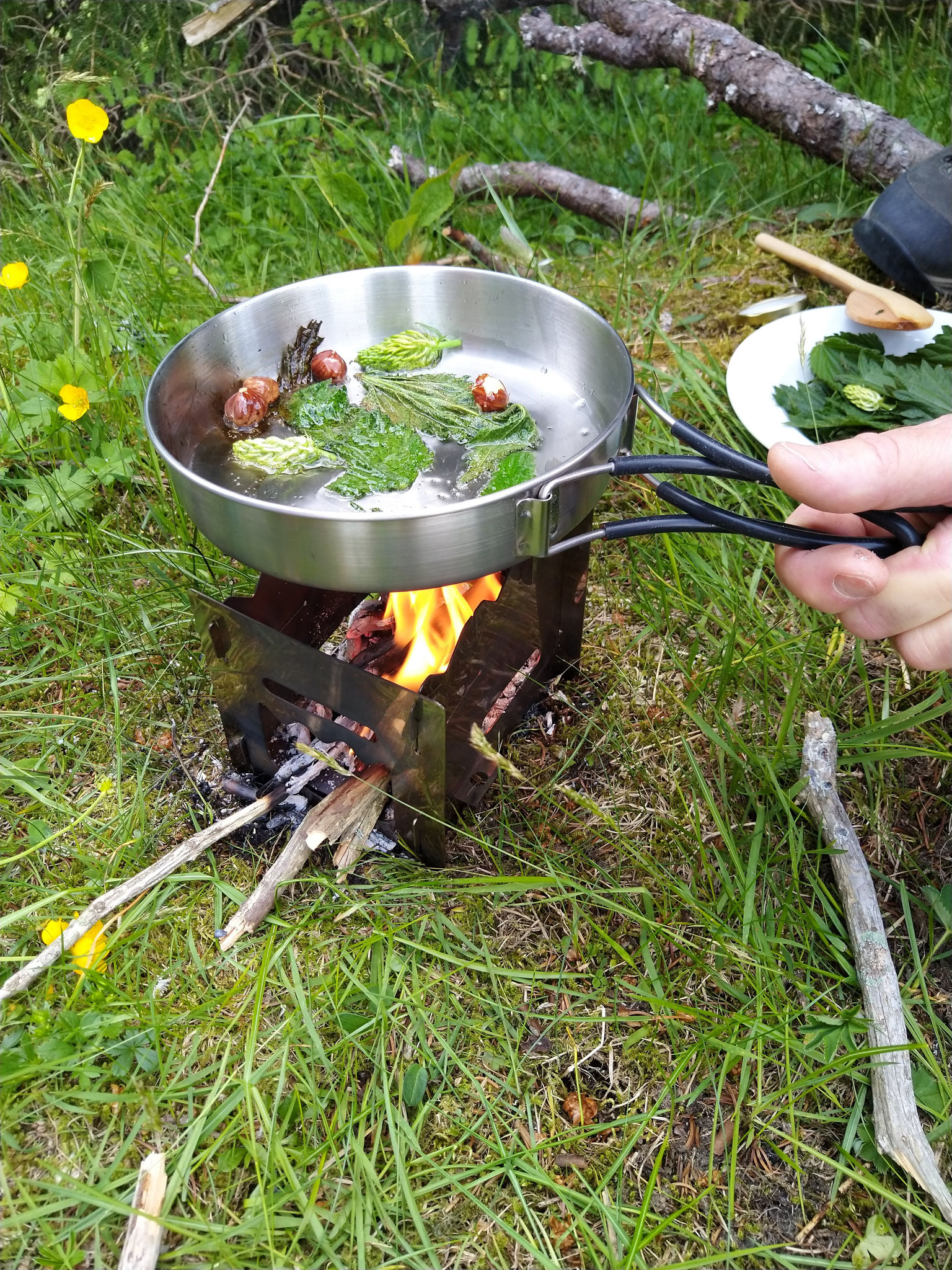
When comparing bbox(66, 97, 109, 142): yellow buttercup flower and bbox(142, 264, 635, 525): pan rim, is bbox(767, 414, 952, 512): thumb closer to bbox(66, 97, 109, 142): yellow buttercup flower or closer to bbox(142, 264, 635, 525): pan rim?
bbox(142, 264, 635, 525): pan rim

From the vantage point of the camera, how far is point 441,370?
7.30 feet

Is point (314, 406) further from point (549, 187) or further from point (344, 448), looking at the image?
point (549, 187)

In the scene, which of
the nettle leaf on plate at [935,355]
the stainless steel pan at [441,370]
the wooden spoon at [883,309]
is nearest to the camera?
the stainless steel pan at [441,370]

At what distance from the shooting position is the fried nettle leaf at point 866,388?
9.08 ft

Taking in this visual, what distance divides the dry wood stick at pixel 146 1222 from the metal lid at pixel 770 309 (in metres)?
3.33

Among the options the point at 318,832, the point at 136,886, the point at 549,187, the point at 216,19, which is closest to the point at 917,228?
the point at 549,187

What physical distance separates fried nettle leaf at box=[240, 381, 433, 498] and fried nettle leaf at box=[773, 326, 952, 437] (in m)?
1.49

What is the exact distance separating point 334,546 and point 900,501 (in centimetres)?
94

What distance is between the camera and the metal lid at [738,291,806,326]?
3.53 metres

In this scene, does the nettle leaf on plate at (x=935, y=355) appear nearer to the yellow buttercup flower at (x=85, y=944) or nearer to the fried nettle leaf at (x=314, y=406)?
the fried nettle leaf at (x=314, y=406)

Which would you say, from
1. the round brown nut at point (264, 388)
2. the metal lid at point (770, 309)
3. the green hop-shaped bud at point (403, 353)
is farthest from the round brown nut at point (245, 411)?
the metal lid at point (770, 309)

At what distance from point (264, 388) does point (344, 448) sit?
272 millimetres

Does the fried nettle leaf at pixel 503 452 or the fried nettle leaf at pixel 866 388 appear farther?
the fried nettle leaf at pixel 866 388

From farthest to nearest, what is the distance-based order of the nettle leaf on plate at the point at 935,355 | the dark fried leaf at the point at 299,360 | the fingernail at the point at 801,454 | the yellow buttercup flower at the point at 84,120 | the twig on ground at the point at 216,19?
1. the twig on ground at the point at 216,19
2. the nettle leaf on plate at the point at 935,355
3. the yellow buttercup flower at the point at 84,120
4. the dark fried leaf at the point at 299,360
5. the fingernail at the point at 801,454
